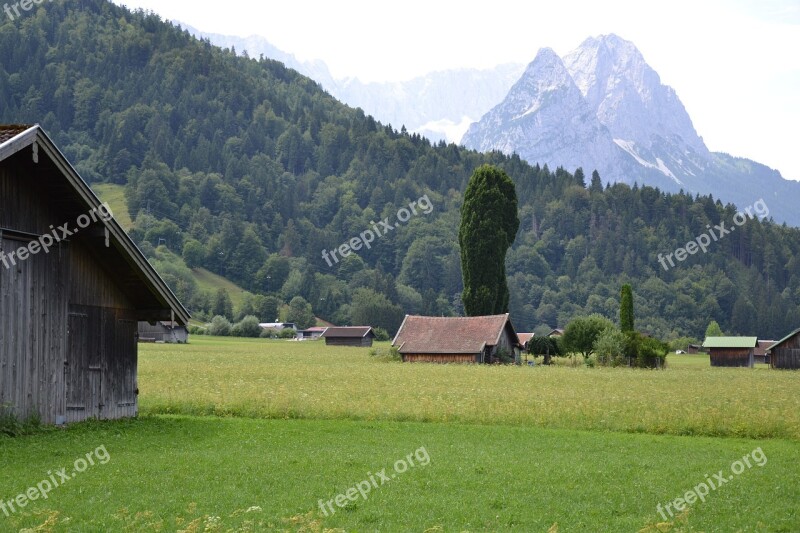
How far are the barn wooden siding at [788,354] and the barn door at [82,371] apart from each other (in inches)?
3126

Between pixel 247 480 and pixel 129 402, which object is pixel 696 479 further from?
pixel 129 402

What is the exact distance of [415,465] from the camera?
20.5 metres

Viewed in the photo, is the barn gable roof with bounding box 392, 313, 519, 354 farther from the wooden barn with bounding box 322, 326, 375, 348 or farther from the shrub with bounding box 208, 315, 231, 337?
the shrub with bounding box 208, 315, 231, 337

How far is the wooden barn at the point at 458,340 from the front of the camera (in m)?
80.2

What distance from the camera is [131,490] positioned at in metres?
17.1

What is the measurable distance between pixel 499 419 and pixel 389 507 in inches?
602

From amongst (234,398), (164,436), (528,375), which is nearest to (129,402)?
(164,436)

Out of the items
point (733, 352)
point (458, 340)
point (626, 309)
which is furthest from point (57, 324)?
point (733, 352)
